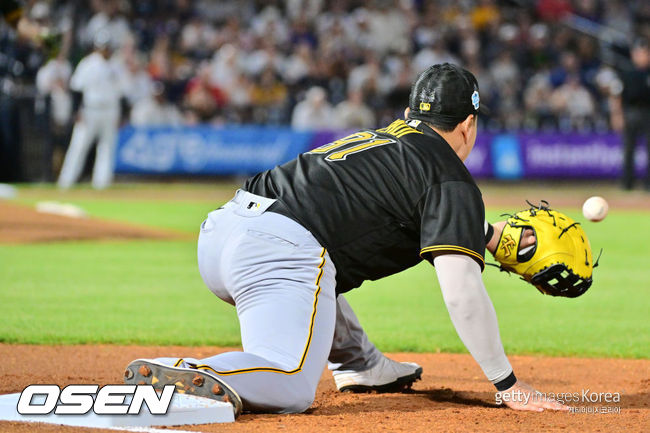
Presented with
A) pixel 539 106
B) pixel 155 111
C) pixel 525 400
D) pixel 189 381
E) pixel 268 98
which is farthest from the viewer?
pixel 539 106

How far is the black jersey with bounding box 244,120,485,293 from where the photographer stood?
4.08m

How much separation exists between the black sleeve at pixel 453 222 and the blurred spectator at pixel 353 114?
16.2 metres

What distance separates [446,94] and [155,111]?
16385 millimetres

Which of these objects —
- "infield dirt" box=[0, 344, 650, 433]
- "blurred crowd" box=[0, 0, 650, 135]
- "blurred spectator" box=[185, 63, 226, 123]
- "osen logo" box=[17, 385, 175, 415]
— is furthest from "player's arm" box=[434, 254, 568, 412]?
"blurred spectator" box=[185, 63, 226, 123]

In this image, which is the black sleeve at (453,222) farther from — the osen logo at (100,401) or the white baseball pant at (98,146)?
the white baseball pant at (98,146)

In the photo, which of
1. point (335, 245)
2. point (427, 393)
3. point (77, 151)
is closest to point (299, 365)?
point (335, 245)

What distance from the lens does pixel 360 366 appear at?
16.1ft

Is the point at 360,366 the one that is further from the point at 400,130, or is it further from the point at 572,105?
the point at 572,105

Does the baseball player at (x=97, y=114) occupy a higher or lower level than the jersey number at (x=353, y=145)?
lower

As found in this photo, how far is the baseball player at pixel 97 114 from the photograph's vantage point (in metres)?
19.0

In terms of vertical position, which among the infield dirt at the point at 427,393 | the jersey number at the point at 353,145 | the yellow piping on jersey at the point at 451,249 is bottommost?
the infield dirt at the point at 427,393

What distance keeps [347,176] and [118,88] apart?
15.8 metres

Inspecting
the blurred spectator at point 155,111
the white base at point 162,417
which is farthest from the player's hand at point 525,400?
the blurred spectator at point 155,111

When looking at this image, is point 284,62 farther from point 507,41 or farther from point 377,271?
point 377,271
